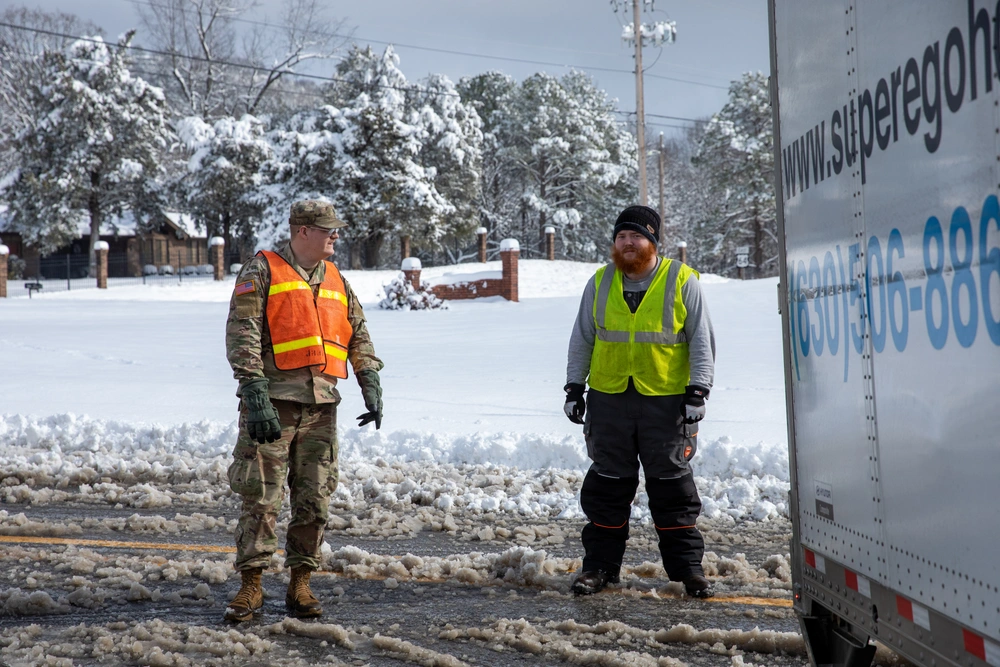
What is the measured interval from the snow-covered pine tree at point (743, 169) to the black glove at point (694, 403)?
43.7 metres

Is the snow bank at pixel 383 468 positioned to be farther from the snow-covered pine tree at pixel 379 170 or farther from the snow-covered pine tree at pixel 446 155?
the snow-covered pine tree at pixel 446 155

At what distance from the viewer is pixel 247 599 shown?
470cm

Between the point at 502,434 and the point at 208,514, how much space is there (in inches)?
120

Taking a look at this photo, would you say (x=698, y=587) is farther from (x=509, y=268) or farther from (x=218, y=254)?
(x=218, y=254)

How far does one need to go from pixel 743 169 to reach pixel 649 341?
4452 centimetres

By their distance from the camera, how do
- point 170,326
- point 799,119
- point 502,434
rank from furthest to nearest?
point 170,326, point 502,434, point 799,119

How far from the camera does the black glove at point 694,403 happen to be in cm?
490

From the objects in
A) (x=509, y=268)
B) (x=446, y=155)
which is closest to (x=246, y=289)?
(x=509, y=268)

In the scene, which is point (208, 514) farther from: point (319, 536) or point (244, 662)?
point (244, 662)

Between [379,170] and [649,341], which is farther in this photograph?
[379,170]

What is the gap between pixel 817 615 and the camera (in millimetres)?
3447

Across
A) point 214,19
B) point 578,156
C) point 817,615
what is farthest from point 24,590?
point 214,19

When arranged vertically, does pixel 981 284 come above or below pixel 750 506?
above

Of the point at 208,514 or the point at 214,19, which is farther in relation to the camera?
the point at 214,19
